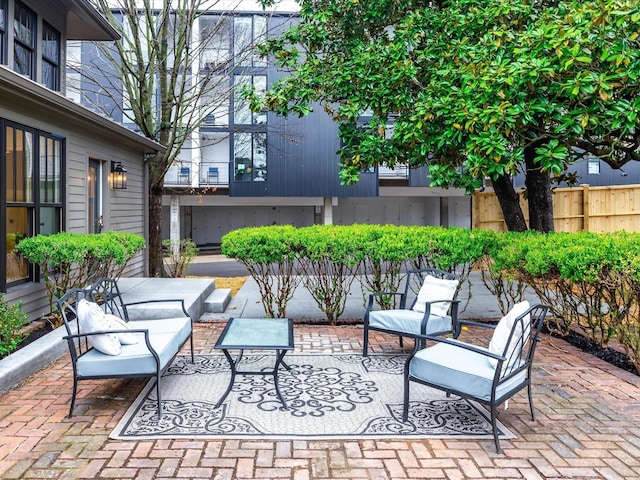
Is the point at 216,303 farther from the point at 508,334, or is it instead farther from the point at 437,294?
the point at 508,334

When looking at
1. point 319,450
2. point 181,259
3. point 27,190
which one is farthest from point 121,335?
point 181,259

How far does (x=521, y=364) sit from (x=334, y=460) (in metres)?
1.61

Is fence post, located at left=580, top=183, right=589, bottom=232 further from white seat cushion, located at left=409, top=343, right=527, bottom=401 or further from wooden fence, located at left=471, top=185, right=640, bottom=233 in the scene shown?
white seat cushion, located at left=409, top=343, right=527, bottom=401

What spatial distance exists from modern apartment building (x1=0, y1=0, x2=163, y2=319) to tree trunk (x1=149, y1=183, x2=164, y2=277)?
5.65ft

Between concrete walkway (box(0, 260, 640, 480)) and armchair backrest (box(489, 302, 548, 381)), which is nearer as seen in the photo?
concrete walkway (box(0, 260, 640, 480))

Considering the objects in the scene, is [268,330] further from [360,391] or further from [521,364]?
[521,364]

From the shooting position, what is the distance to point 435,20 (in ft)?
23.1

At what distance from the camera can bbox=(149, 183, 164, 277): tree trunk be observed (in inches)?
443

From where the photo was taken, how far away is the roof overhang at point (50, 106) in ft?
16.0

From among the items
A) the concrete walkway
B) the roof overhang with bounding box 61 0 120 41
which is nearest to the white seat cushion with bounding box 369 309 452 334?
the concrete walkway

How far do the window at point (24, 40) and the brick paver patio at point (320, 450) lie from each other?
4.98 metres

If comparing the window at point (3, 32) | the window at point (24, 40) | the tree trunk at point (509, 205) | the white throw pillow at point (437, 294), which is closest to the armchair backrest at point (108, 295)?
the white throw pillow at point (437, 294)

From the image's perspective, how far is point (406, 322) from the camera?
4.85 meters

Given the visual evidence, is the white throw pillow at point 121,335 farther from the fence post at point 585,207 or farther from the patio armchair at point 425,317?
the fence post at point 585,207
